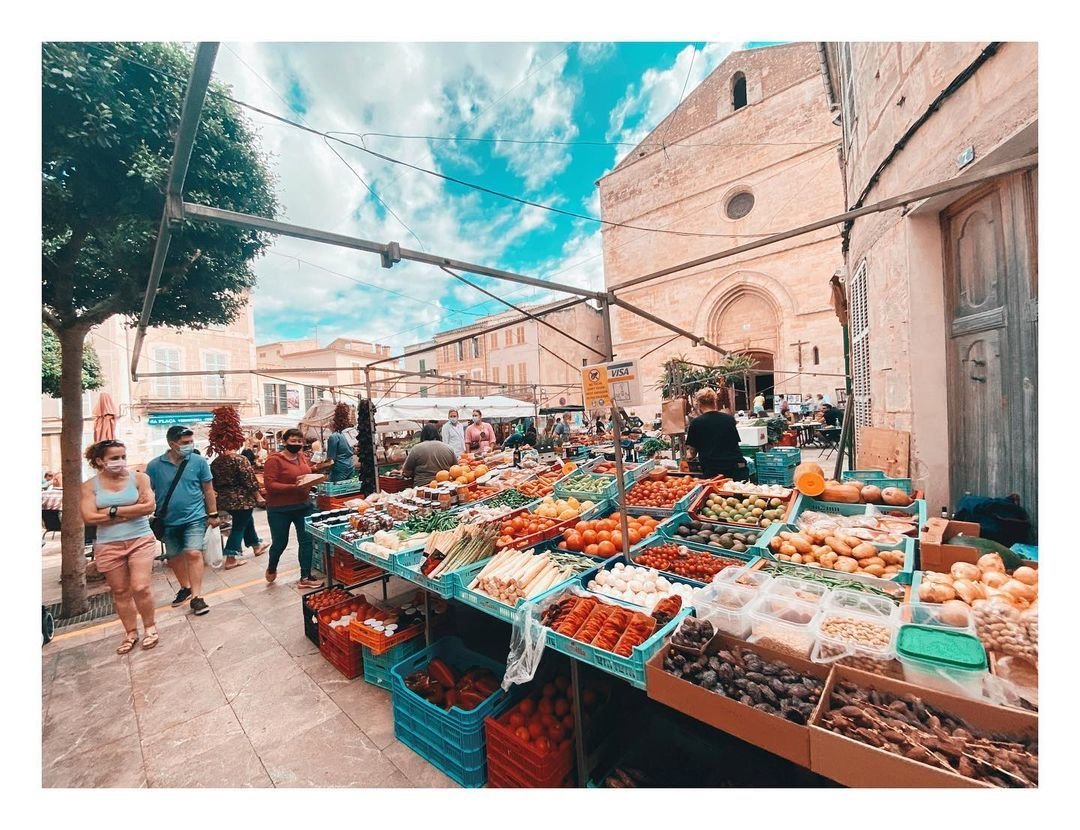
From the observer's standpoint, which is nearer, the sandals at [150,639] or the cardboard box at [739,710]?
the cardboard box at [739,710]

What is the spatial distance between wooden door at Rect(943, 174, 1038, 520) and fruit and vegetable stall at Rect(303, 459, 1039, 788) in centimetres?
60

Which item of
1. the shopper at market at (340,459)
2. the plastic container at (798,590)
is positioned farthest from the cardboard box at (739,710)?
the shopper at market at (340,459)

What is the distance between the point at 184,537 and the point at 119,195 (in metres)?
3.31

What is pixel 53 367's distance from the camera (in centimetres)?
994

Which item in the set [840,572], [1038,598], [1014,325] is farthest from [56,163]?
[1014,325]

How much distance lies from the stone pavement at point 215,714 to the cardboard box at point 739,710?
1.55m

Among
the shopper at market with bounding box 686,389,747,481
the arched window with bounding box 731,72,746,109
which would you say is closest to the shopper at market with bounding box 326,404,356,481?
the shopper at market with bounding box 686,389,747,481

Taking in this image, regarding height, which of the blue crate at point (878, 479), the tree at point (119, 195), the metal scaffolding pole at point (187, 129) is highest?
the tree at point (119, 195)

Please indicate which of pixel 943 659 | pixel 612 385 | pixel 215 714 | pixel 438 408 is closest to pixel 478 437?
pixel 438 408

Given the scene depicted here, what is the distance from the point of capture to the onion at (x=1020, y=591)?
1.97m

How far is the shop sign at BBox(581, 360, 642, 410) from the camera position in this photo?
2.76 meters

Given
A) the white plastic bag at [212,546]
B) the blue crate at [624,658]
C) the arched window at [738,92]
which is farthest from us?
the arched window at [738,92]

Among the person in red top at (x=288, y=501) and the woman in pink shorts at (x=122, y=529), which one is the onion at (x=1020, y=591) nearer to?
the person in red top at (x=288, y=501)
